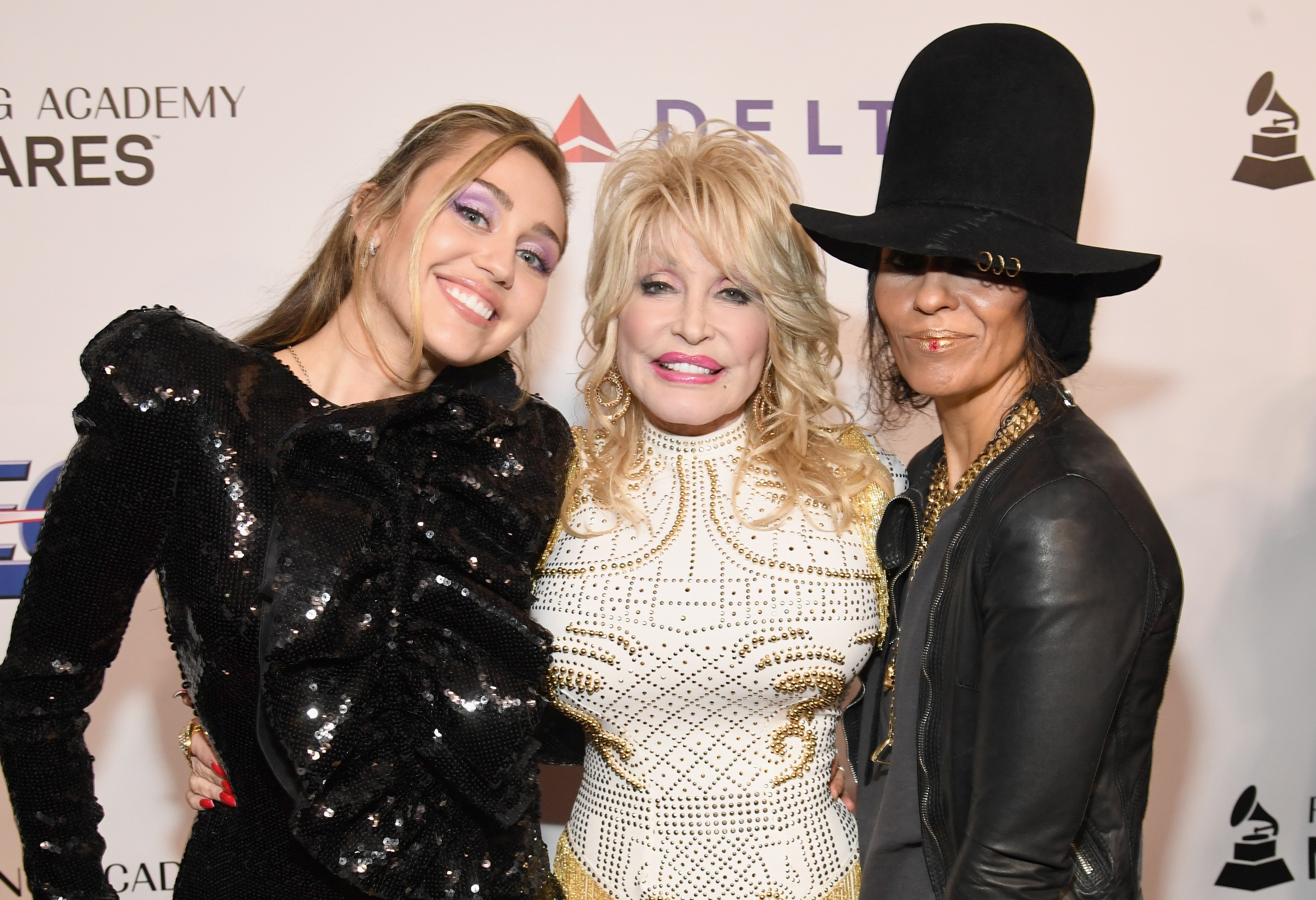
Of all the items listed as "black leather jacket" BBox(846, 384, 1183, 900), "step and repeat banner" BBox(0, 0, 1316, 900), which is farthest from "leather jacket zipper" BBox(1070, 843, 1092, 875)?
"step and repeat banner" BBox(0, 0, 1316, 900)

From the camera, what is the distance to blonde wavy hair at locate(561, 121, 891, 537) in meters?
2.04

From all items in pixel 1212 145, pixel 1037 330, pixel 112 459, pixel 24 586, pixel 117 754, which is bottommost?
pixel 117 754

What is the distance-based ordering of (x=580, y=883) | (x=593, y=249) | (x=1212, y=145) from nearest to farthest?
(x=580, y=883)
(x=593, y=249)
(x=1212, y=145)

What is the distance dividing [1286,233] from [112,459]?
3329 mm

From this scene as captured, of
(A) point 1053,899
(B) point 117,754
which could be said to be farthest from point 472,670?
(B) point 117,754

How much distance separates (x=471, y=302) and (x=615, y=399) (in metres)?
0.54

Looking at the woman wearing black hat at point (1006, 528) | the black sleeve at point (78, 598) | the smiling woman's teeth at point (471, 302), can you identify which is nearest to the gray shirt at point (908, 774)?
the woman wearing black hat at point (1006, 528)

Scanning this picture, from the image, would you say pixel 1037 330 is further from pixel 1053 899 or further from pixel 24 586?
pixel 24 586

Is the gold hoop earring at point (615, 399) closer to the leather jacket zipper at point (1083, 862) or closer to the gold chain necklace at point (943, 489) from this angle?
the gold chain necklace at point (943, 489)

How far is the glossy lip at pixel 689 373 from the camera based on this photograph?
2004mm

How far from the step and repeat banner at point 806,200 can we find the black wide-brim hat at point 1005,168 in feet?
4.12

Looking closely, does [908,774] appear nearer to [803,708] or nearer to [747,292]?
[803,708]

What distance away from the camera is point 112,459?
1485mm

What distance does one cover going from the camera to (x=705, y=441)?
2.15 m
